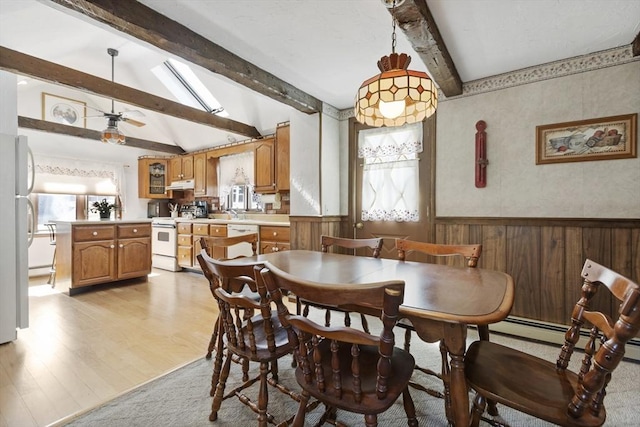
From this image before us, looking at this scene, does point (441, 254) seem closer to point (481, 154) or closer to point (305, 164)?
point (481, 154)

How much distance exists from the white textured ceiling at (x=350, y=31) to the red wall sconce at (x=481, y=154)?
466mm

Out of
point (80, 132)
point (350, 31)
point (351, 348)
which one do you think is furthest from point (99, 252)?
point (351, 348)

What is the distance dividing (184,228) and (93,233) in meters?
1.35

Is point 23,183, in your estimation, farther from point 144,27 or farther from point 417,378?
point 417,378

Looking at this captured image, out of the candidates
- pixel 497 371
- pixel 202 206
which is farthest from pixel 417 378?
pixel 202 206

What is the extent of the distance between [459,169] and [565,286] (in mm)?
1303

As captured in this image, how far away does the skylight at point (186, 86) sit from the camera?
4.81 m

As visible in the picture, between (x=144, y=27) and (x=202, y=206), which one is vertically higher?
(x=144, y=27)

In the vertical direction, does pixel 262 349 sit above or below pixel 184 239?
below

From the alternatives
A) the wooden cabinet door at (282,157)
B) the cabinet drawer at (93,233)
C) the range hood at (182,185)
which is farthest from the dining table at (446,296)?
the range hood at (182,185)

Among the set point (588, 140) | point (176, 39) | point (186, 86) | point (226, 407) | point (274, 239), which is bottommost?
point (226, 407)

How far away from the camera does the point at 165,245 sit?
5254 mm

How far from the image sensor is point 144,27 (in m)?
1.85

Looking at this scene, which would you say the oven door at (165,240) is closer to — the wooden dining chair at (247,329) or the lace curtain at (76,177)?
the lace curtain at (76,177)
